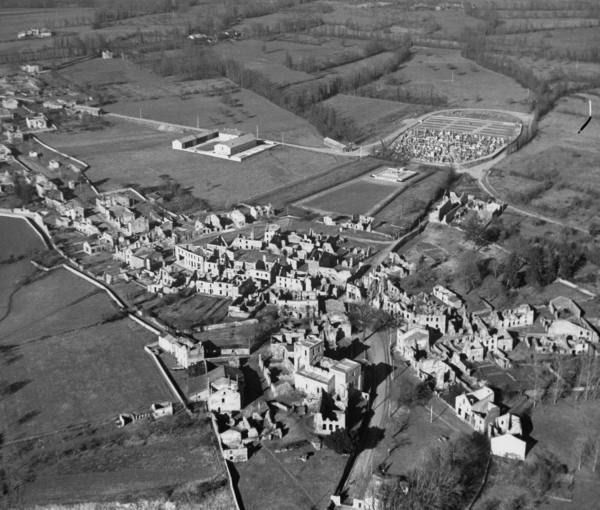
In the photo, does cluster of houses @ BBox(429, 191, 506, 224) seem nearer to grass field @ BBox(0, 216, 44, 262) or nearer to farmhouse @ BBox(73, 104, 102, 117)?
grass field @ BBox(0, 216, 44, 262)

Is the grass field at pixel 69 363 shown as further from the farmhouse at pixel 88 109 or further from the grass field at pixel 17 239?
the farmhouse at pixel 88 109

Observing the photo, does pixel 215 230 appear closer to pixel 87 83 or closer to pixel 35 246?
pixel 35 246

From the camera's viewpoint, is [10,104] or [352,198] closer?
[352,198]

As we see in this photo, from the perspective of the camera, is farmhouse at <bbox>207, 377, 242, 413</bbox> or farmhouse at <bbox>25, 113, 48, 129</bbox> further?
farmhouse at <bbox>25, 113, 48, 129</bbox>

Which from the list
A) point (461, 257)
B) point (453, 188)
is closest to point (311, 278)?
point (461, 257)

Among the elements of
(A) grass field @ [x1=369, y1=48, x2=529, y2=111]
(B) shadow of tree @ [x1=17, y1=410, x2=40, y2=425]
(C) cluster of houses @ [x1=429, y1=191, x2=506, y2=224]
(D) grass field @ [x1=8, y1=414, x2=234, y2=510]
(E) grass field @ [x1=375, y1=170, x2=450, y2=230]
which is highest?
(D) grass field @ [x1=8, y1=414, x2=234, y2=510]

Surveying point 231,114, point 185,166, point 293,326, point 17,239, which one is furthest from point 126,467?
point 231,114

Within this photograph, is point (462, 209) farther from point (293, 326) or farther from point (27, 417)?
point (27, 417)

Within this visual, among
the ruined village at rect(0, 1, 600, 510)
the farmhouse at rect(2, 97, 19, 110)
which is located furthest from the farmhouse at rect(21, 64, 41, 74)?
the ruined village at rect(0, 1, 600, 510)
